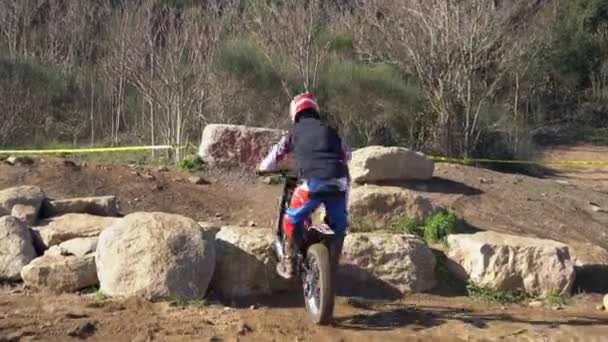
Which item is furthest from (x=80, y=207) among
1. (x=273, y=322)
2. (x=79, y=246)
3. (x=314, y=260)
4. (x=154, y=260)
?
(x=314, y=260)

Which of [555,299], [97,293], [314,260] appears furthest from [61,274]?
[555,299]

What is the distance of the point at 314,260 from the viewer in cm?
650

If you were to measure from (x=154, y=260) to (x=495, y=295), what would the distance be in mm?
2981

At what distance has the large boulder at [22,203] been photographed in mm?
8102

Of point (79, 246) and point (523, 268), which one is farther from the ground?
point (79, 246)

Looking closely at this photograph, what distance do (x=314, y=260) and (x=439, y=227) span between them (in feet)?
9.03

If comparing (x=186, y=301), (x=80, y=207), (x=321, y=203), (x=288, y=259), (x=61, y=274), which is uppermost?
(x=321, y=203)

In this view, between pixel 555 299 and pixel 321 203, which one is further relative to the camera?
pixel 555 299

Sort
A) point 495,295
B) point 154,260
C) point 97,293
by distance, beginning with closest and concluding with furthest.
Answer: point 154,260
point 97,293
point 495,295

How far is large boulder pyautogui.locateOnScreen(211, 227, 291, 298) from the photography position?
24.3ft

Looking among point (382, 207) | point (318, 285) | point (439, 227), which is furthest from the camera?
point (382, 207)

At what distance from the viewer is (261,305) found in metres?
7.23

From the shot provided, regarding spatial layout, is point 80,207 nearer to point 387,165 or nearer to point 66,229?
point 66,229

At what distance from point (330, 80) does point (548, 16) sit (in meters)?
15.6
